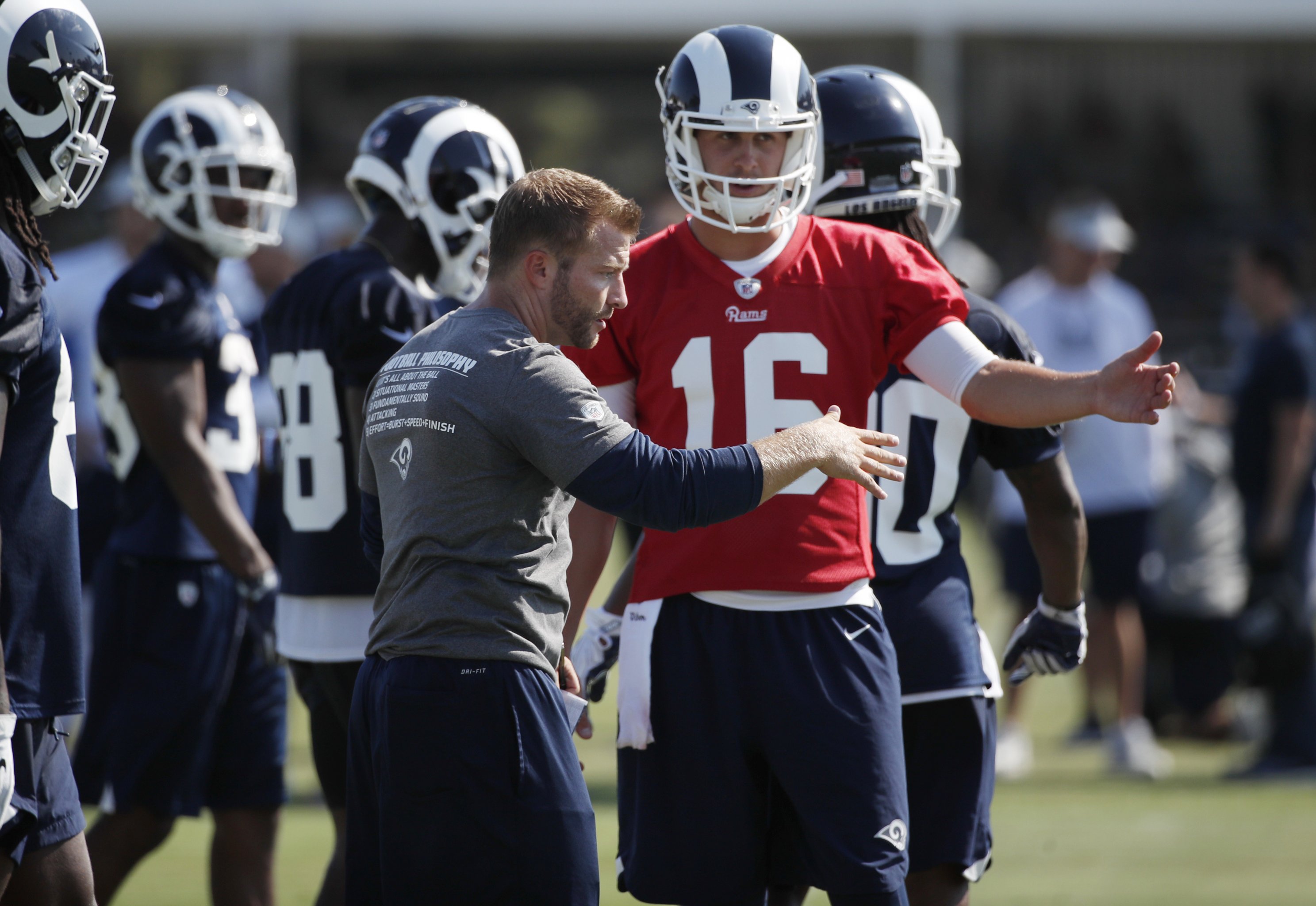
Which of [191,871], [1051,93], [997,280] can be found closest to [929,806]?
[191,871]

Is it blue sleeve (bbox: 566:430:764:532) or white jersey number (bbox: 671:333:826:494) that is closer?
blue sleeve (bbox: 566:430:764:532)

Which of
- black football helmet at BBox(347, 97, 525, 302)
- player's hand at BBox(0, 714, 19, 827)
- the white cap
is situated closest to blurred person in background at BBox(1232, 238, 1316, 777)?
the white cap

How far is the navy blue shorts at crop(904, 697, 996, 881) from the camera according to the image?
3836mm

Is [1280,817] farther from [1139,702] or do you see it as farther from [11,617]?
[11,617]

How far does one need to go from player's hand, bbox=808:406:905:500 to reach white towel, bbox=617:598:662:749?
607mm

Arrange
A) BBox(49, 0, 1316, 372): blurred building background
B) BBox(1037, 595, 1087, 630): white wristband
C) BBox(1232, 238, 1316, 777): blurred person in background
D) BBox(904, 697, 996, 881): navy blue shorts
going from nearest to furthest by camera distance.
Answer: BBox(904, 697, 996, 881): navy blue shorts < BBox(1037, 595, 1087, 630): white wristband < BBox(1232, 238, 1316, 777): blurred person in background < BBox(49, 0, 1316, 372): blurred building background

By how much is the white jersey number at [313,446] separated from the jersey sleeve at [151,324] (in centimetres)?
44

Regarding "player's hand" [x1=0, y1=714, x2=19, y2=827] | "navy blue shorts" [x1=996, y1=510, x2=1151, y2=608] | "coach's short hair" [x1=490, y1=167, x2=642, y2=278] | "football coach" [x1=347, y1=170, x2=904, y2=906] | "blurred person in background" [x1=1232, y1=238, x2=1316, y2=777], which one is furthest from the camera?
"navy blue shorts" [x1=996, y1=510, x2=1151, y2=608]

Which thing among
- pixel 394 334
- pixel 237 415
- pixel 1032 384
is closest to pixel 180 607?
pixel 237 415

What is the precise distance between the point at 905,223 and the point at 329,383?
1569 mm

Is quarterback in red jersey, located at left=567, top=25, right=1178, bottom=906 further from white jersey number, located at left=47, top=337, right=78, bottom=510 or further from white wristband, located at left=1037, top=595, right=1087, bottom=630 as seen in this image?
white jersey number, located at left=47, top=337, right=78, bottom=510

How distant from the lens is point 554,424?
3.02 metres

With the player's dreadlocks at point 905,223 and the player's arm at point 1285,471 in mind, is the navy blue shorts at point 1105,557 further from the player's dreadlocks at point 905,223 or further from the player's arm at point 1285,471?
the player's dreadlocks at point 905,223

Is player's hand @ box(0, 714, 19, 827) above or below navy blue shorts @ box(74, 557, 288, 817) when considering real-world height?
above
